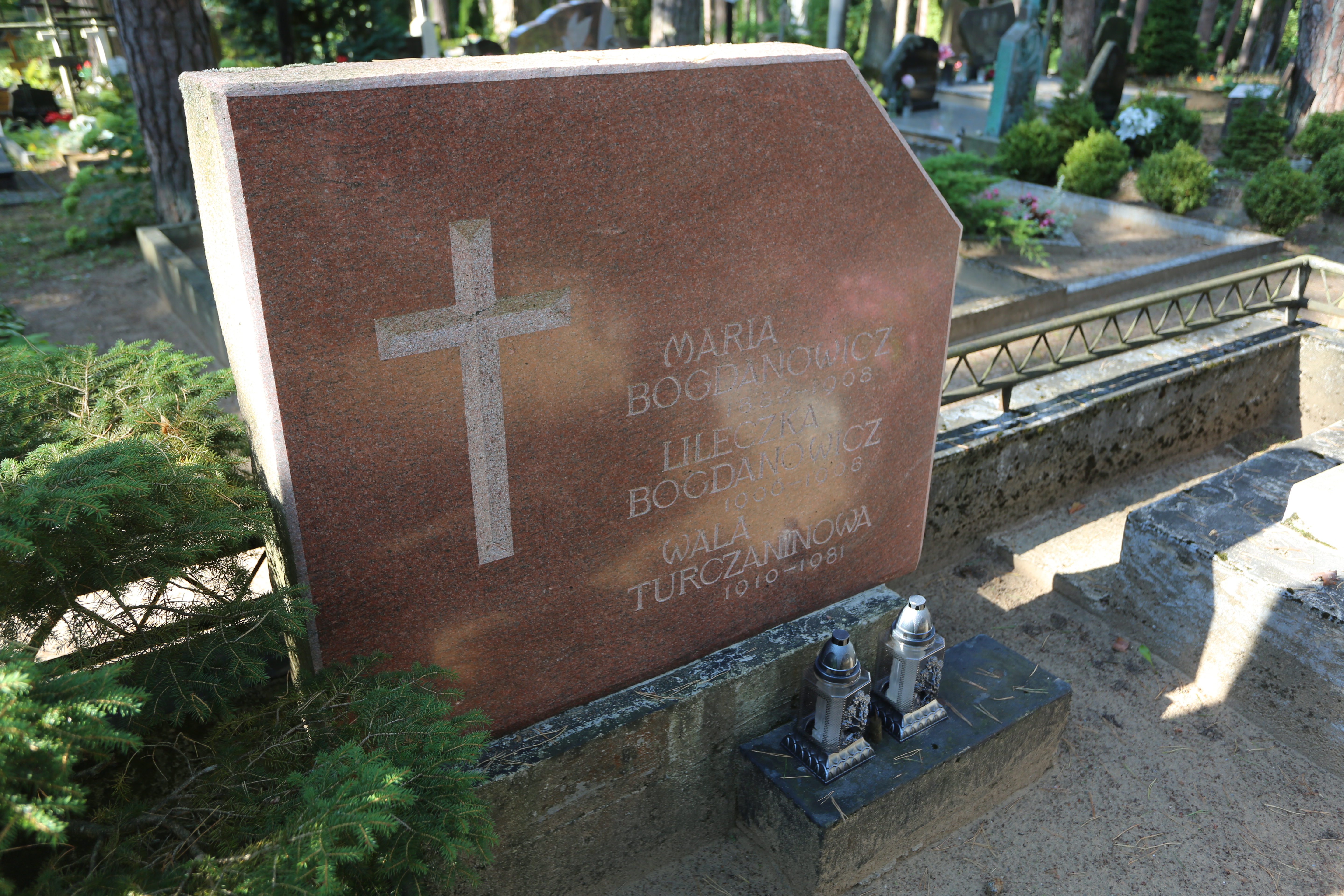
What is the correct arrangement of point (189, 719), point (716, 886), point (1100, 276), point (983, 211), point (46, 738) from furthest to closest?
point (983, 211) < point (1100, 276) < point (716, 886) < point (189, 719) < point (46, 738)

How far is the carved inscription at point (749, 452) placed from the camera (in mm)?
2803

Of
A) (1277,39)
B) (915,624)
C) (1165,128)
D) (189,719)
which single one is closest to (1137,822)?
(915,624)

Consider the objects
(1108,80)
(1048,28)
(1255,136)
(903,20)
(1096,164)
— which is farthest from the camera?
(903,20)

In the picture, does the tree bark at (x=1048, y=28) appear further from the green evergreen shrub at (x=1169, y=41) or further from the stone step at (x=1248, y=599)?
the stone step at (x=1248, y=599)

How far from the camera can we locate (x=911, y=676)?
3281 mm

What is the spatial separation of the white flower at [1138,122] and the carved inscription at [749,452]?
445 inches

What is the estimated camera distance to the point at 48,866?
1.62 meters

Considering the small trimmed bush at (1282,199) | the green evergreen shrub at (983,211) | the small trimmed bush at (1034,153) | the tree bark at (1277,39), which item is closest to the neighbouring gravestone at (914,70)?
the small trimmed bush at (1034,153)

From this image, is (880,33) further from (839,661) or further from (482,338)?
(482,338)

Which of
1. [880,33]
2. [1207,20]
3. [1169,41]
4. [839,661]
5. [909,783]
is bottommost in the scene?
[909,783]

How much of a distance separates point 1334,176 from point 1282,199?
1.44 metres

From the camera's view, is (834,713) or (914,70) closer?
(834,713)

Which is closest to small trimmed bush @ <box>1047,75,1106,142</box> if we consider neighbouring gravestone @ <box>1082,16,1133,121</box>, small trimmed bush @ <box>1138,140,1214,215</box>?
neighbouring gravestone @ <box>1082,16,1133,121</box>

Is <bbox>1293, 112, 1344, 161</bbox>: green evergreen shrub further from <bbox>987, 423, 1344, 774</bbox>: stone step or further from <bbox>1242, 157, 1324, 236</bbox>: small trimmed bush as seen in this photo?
<bbox>987, 423, 1344, 774</bbox>: stone step
